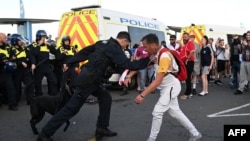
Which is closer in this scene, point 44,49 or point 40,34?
point 40,34

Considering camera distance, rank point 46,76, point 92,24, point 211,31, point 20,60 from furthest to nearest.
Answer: point 211,31
point 92,24
point 46,76
point 20,60

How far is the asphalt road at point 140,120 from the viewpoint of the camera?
18.2 feet

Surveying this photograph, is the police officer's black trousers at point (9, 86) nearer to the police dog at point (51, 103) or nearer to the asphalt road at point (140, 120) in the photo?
the asphalt road at point (140, 120)

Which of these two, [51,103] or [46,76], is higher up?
[46,76]

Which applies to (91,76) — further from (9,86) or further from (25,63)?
(25,63)

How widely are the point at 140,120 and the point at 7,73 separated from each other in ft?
11.3

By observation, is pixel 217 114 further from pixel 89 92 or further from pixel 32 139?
pixel 32 139

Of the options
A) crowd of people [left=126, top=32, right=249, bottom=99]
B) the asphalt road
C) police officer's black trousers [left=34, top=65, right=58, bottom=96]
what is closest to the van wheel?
crowd of people [left=126, top=32, right=249, bottom=99]

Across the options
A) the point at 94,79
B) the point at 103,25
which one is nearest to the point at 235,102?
the point at 103,25

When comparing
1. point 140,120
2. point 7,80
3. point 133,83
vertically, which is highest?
point 7,80

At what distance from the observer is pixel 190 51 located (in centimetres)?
892

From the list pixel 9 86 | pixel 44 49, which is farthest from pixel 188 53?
pixel 9 86

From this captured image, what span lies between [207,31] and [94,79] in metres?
11.5

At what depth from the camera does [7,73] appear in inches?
318
